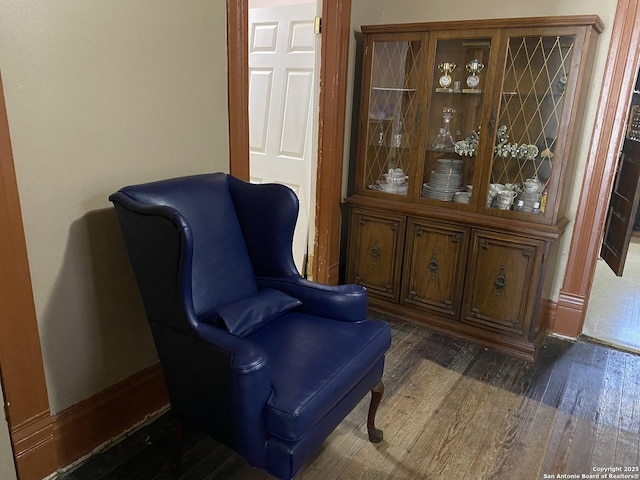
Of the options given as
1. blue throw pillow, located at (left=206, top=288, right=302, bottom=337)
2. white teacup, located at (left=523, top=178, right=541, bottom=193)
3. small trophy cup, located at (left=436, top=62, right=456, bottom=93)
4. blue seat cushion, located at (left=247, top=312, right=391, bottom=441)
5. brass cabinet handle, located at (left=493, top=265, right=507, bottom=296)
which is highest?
small trophy cup, located at (left=436, top=62, right=456, bottom=93)

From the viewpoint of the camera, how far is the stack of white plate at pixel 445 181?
2.75 m

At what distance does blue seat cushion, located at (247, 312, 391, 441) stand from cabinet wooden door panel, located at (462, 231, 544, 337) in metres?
1.12

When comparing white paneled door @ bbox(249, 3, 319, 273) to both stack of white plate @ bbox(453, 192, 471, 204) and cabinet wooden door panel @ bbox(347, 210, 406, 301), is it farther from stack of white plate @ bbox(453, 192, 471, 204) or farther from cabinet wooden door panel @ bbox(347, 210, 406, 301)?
stack of white plate @ bbox(453, 192, 471, 204)

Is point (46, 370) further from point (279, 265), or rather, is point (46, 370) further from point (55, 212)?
point (279, 265)

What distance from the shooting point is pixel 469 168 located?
2760 mm

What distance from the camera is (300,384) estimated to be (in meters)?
1.38

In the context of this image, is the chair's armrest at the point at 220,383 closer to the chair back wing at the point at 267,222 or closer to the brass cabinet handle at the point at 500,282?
the chair back wing at the point at 267,222

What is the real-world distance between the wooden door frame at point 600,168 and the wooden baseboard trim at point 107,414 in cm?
231

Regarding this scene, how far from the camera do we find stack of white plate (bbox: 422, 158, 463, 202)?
2750 mm

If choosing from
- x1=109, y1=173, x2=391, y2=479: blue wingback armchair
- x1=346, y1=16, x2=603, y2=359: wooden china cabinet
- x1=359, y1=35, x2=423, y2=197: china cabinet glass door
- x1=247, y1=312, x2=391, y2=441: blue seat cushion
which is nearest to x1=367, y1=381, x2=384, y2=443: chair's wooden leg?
x1=109, y1=173, x2=391, y2=479: blue wingback armchair

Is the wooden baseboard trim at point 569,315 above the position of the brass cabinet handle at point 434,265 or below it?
below

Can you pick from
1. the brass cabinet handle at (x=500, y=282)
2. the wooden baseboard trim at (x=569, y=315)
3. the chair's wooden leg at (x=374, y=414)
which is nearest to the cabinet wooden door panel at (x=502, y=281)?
the brass cabinet handle at (x=500, y=282)

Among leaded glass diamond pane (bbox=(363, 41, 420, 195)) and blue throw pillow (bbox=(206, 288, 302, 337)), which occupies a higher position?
leaded glass diamond pane (bbox=(363, 41, 420, 195))

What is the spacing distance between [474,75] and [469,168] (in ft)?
1.73
